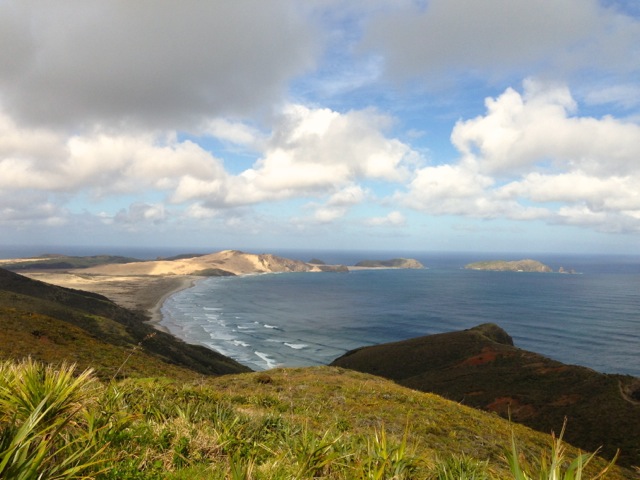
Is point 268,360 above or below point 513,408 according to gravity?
below

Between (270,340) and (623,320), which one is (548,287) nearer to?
(623,320)

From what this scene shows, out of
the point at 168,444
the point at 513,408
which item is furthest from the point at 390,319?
the point at 168,444

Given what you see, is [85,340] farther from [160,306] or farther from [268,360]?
[160,306]

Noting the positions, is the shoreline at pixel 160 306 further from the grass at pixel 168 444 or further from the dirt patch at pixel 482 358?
the grass at pixel 168 444

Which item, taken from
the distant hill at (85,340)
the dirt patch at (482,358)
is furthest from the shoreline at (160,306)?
the dirt patch at (482,358)

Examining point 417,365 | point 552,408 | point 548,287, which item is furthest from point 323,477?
point 548,287
